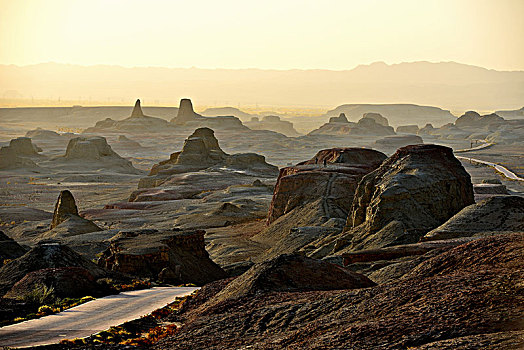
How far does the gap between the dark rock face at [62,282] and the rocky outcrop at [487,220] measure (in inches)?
445

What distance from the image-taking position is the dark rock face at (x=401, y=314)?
32.4 ft

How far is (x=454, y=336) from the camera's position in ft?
32.1

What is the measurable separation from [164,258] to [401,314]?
49.1 feet

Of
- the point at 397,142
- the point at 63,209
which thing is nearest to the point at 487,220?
the point at 63,209

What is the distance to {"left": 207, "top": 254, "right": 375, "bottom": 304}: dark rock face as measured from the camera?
15.7 meters

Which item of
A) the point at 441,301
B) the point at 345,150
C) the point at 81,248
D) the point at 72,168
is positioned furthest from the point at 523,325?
the point at 72,168

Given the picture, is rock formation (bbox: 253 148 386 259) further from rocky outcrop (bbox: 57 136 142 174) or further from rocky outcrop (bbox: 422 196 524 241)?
rocky outcrop (bbox: 57 136 142 174)

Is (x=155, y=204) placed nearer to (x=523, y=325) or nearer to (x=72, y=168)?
(x=72, y=168)

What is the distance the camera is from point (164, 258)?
2505cm

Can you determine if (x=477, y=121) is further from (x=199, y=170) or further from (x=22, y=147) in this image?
(x=199, y=170)

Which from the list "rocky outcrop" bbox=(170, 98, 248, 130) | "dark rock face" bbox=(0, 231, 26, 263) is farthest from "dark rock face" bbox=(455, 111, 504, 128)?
"dark rock face" bbox=(0, 231, 26, 263)

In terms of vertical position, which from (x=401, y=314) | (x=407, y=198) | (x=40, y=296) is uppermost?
(x=401, y=314)

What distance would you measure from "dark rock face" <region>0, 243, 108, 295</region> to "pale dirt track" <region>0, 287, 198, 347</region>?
2464 mm

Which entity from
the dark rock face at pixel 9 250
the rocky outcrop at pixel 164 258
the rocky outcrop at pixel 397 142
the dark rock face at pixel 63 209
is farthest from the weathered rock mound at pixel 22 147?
the rocky outcrop at pixel 164 258
